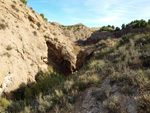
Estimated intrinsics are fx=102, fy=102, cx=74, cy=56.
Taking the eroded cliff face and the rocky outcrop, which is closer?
the eroded cliff face

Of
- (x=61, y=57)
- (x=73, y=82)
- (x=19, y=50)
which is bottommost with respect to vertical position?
(x=73, y=82)

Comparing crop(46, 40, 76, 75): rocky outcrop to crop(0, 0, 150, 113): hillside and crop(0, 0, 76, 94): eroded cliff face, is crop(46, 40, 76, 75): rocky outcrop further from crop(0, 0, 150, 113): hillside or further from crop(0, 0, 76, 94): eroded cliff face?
crop(0, 0, 150, 113): hillside

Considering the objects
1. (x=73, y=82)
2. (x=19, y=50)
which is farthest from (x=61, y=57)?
(x=73, y=82)

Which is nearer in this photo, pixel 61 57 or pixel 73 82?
pixel 73 82

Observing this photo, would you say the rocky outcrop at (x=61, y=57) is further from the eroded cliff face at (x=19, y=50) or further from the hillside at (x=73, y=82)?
the hillside at (x=73, y=82)

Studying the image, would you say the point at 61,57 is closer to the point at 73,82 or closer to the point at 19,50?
the point at 19,50

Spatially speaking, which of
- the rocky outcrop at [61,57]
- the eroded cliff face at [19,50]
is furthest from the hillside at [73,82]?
the rocky outcrop at [61,57]

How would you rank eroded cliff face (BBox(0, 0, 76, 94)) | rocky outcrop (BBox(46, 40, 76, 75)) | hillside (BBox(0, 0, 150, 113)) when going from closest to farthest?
hillside (BBox(0, 0, 150, 113)), eroded cliff face (BBox(0, 0, 76, 94)), rocky outcrop (BBox(46, 40, 76, 75))

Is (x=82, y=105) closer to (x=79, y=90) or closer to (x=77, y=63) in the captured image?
(x=79, y=90)

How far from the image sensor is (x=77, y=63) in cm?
1719

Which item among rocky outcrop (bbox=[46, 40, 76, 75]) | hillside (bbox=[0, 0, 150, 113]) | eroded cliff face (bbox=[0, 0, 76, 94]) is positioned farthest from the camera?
rocky outcrop (bbox=[46, 40, 76, 75])

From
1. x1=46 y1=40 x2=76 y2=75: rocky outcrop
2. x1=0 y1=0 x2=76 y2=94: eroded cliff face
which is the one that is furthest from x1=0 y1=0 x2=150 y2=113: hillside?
x1=46 y1=40 x2=76 y2=75: rocky outcrop

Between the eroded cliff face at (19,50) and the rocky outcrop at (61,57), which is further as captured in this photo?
the rocky outcrop at (61,57)

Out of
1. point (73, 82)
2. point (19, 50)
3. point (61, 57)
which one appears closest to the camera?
point (73, 82)
